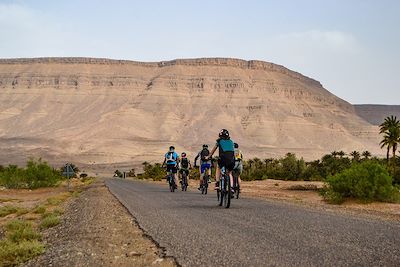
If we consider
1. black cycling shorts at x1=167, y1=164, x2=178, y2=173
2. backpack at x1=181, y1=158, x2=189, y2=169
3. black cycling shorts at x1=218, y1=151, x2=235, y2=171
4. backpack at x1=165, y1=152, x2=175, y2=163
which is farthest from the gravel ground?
backpack at x1=181, y1=158, x2=189, y2=169

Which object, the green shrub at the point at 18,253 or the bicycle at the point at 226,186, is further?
the bicycle at the point at 226,186

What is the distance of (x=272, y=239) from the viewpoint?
32.4ft

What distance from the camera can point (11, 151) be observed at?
170000 mm

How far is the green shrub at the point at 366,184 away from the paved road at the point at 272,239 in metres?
12.6

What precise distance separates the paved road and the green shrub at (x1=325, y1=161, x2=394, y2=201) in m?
12.6

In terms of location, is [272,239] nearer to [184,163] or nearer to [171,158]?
[171,158]

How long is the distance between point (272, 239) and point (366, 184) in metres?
17.4

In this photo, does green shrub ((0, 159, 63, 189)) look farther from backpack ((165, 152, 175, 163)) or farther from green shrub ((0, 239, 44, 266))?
green shrub ((0, 239, 44, 266))

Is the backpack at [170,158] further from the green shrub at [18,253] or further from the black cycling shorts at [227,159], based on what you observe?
the green shrub at [18,253]

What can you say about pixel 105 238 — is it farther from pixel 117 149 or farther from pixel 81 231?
pixel 117 149

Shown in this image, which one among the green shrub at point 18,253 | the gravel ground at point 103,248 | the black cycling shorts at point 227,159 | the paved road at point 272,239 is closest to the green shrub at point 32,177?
A: the black cycling shorts at point 227,159

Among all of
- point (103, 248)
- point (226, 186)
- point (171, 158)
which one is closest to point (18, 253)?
point (103, 248)

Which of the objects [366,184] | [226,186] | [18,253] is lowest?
A: [18,253]

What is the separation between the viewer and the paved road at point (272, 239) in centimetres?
801
